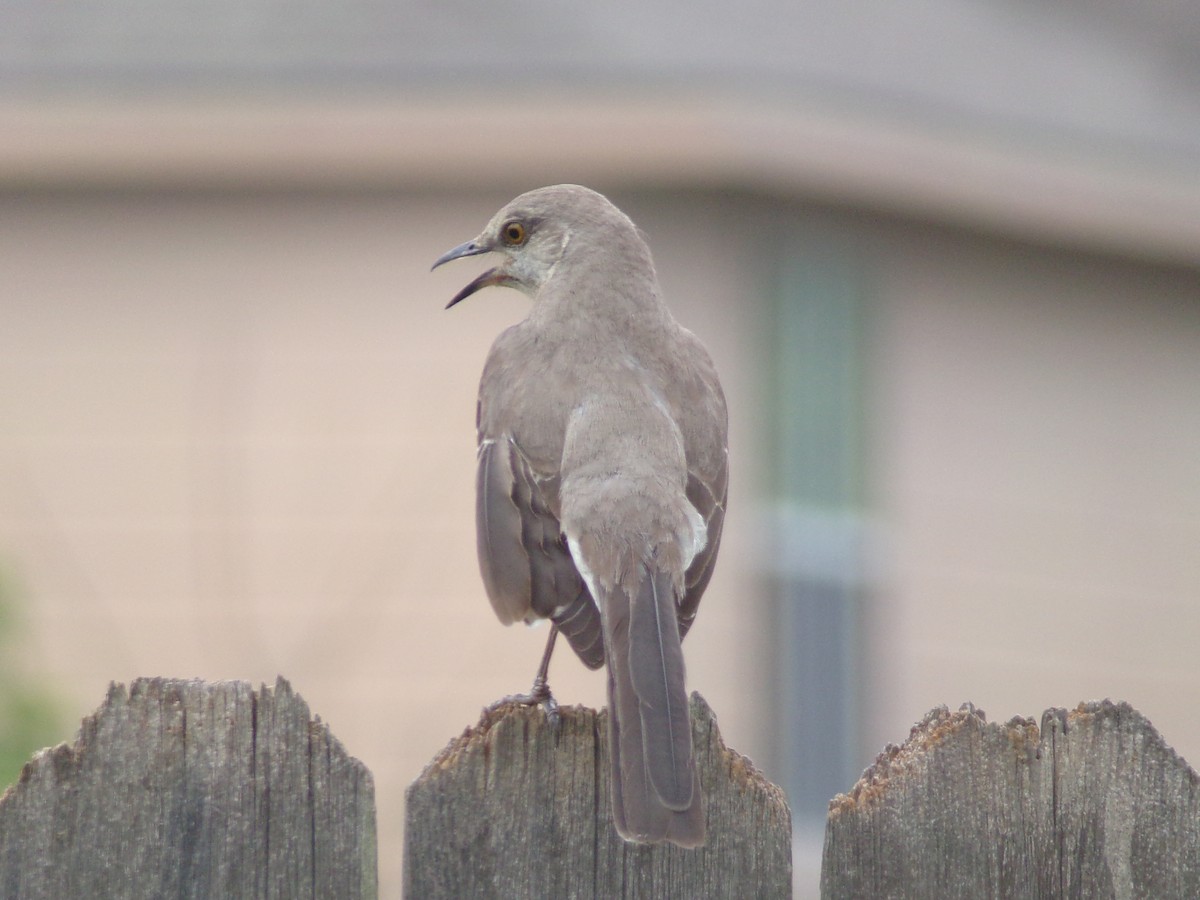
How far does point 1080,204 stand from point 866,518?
2.03 metres

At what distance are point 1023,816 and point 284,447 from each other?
7.02m

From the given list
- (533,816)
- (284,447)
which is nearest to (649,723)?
(533,816)

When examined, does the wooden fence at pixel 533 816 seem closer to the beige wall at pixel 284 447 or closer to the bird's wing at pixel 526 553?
the bird's wing at pixel 526 553

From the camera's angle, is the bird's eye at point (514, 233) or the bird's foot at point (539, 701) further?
the bird's eye at point (514, 233)

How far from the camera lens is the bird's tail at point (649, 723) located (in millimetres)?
3162

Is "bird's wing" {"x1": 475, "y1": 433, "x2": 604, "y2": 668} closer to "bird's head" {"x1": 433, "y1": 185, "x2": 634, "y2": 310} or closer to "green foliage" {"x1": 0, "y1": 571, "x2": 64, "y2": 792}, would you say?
"bird's head" {"x1": 433, "y1": 185, "x2": 634, "y2": 310}

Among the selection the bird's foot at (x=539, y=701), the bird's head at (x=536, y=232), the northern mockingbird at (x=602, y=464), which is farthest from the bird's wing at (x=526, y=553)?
the bird's head at (x=536, y=232)

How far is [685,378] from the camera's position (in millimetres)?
5273

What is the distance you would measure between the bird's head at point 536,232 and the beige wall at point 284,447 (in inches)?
144

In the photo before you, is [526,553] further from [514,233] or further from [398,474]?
[398,474]

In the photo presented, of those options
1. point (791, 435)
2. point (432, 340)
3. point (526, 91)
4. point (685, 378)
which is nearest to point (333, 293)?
point (432, 340)

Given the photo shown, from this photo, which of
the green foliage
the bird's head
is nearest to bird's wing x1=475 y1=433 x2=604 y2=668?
the bird's head

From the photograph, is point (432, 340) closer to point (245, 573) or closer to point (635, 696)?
point (245, 573)

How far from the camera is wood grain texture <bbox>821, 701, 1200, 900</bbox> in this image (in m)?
3.23
